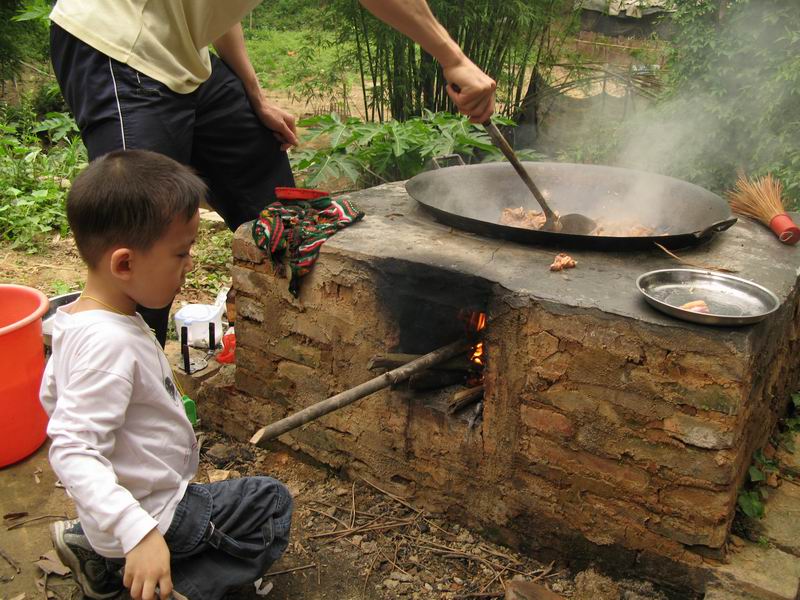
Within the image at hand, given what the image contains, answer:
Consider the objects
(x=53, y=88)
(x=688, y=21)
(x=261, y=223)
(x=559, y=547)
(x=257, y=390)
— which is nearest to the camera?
(x=559, y=547)

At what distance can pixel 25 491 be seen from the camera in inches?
111

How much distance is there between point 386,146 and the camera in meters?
4.52

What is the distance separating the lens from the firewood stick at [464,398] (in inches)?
102

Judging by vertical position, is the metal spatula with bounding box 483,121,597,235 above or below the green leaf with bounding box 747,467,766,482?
above

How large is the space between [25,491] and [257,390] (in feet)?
3.22

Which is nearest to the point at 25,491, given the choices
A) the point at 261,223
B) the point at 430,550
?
the point at 261,223

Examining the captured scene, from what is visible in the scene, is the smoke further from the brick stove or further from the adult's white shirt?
the adult's white shirt

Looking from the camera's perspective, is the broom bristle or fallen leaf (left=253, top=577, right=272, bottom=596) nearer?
fallen leaf (left=253, top=577, right=272, bottom=596)

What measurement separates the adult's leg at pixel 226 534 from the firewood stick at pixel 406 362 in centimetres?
56

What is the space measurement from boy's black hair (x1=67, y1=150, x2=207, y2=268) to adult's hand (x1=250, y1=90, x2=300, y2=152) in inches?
54.6

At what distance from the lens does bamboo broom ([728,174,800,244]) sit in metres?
2.85

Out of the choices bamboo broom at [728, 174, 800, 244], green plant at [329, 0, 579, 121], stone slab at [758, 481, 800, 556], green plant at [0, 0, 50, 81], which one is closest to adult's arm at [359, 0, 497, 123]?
bamboo broom at [728, 174, 800, 244]

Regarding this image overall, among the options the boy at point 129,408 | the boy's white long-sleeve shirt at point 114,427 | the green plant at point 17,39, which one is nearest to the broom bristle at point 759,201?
the boy at point 129,408

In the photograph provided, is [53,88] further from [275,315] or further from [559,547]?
[559,547]
